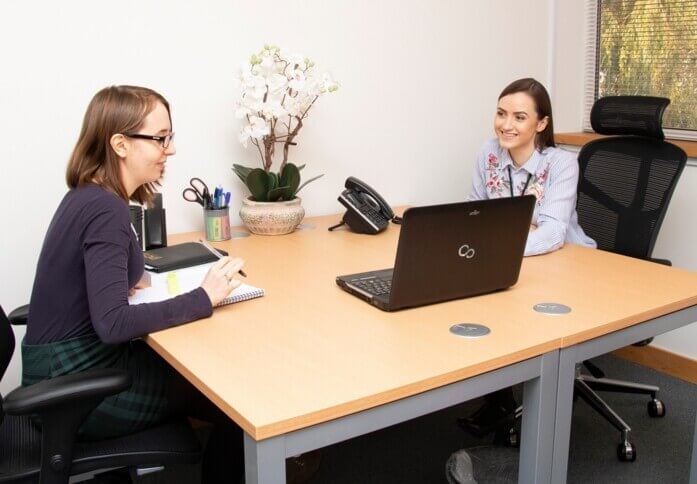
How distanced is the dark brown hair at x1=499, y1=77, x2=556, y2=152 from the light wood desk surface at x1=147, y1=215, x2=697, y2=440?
0.60m

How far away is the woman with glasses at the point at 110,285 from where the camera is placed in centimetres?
150

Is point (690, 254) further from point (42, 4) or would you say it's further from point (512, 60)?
point (42, 4)

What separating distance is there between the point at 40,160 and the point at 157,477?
42.8 inches

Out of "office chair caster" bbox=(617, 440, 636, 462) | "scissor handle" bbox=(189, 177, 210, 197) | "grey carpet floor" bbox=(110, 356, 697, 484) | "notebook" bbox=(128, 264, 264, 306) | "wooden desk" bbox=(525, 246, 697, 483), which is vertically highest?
"scissor handle" bbox=(189, 177, 210, 197)

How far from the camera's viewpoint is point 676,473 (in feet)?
7.77

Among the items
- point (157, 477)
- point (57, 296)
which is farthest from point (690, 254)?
point (57, 296)

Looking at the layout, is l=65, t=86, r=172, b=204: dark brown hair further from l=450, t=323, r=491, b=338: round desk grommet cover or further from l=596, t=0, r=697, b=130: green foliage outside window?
l=596, t=0, r=697, b=130: green foliage outside window

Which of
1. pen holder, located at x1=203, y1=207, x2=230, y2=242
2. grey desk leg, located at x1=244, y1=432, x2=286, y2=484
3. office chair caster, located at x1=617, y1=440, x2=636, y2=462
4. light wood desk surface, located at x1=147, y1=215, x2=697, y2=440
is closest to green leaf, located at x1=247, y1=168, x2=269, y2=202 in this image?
pen holder, located at x1=203, y1=207, x2=230, y2=242

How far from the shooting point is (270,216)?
2395 millimetres

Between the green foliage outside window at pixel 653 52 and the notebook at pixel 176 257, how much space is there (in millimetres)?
2201

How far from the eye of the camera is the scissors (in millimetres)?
2398

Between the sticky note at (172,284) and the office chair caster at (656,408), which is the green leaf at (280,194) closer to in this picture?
the sticky note at (172,284)

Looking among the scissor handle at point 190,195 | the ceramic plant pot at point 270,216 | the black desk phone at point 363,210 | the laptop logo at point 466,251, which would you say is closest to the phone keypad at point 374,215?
the black desk phone at point 363,210

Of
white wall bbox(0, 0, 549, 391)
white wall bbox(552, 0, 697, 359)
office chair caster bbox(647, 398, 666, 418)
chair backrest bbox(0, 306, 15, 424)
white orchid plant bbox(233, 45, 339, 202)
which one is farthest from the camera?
white wall bbox(552, 0, 697, 359)
